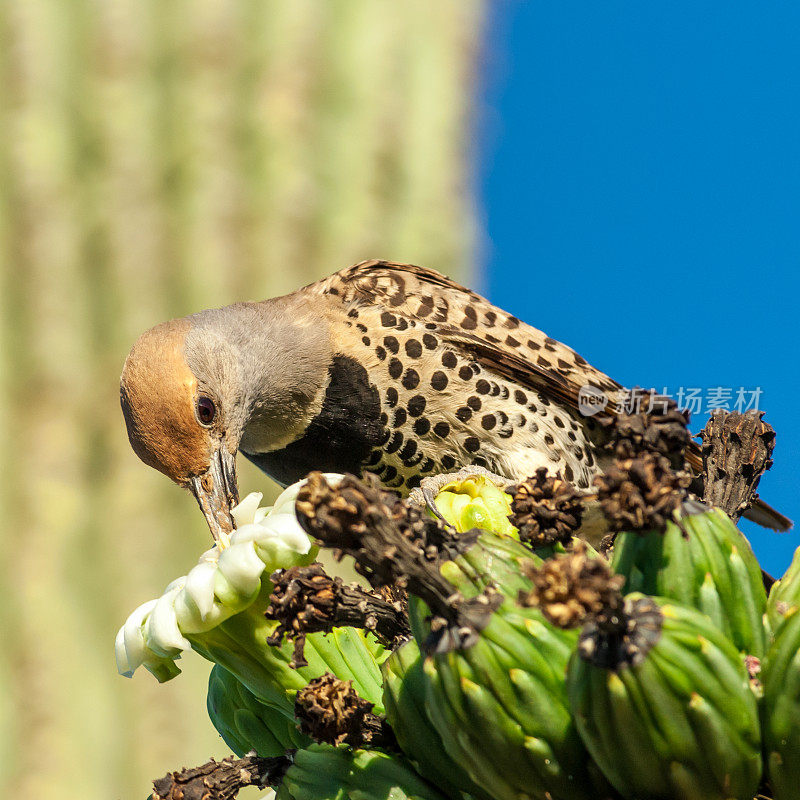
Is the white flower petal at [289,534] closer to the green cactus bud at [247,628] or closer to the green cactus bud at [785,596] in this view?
the green cactus bud at [247,628]

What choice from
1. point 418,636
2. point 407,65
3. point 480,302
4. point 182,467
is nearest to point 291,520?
point 418,636

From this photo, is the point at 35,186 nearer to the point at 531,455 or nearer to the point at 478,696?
the point at 531,455

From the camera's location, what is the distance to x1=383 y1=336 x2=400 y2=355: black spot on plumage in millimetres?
2537

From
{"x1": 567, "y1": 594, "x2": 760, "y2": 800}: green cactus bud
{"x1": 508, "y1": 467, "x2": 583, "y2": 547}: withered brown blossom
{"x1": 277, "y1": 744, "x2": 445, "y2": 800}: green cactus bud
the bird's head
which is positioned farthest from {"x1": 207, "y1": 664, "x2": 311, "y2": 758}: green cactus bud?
the bird's head

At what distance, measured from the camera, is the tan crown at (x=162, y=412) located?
7.48 feet

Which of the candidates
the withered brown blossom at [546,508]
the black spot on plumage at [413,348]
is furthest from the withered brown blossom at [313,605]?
the black spot on plumage at [413,348]

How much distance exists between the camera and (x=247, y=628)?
117 cm

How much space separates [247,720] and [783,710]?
716 millimetres

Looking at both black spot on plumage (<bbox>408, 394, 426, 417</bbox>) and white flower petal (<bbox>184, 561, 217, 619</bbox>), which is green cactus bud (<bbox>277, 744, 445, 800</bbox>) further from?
black spot on plumage (<bbox>408, 394, 426, 417</bbox>)

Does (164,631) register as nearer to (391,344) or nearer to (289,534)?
(289,534)

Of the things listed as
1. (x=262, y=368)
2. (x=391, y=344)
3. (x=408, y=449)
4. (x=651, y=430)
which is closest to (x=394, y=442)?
(x=408, y=449)

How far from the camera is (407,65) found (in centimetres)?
294

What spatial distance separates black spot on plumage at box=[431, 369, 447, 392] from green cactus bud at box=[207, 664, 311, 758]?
122cm

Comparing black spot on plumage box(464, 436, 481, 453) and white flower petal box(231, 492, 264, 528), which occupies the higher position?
black spot on plumage box(464, 436, 481, 453)
